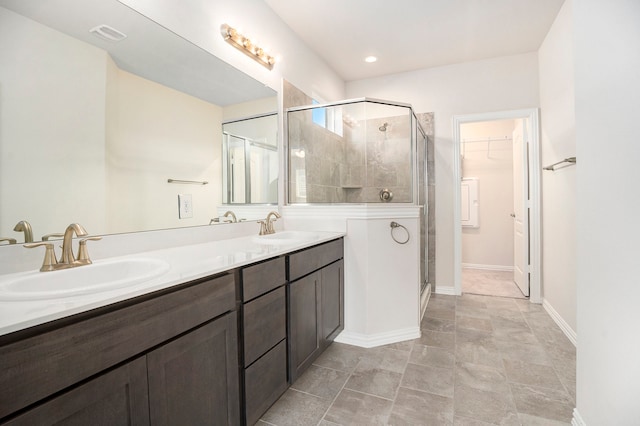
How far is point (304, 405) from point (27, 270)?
1403 millimetres

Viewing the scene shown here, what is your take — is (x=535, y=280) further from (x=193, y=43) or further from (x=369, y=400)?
(x=193, y=43)

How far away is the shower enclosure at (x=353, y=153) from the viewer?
A: 2.85 meters

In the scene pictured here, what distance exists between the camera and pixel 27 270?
1147 mm

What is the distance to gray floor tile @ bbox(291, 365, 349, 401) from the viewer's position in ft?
5.90

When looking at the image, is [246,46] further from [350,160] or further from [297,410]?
[297,410]

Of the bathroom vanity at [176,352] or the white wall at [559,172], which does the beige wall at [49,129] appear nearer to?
the bathroom vanity at [176,352]

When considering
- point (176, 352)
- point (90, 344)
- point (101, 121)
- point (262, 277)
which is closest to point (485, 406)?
point (262, 277)

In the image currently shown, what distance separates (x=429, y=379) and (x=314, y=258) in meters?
1.03

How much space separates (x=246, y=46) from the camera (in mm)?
2240

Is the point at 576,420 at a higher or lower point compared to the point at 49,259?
lower

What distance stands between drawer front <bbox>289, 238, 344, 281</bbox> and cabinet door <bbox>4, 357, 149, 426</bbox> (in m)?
0.90

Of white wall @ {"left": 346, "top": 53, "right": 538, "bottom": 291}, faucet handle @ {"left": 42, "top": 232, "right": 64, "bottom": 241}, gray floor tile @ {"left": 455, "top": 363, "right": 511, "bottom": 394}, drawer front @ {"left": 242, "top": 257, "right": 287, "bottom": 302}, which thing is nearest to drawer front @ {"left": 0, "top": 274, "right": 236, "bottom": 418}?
drawer front @ {"left": 242, "top": 257, "right": 287, "bottom": 302}

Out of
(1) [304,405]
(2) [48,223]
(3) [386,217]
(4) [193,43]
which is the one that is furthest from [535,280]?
(2) [48,223]

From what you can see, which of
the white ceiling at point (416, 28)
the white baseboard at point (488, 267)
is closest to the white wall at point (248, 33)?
the white ceiling at point (416, 28)
